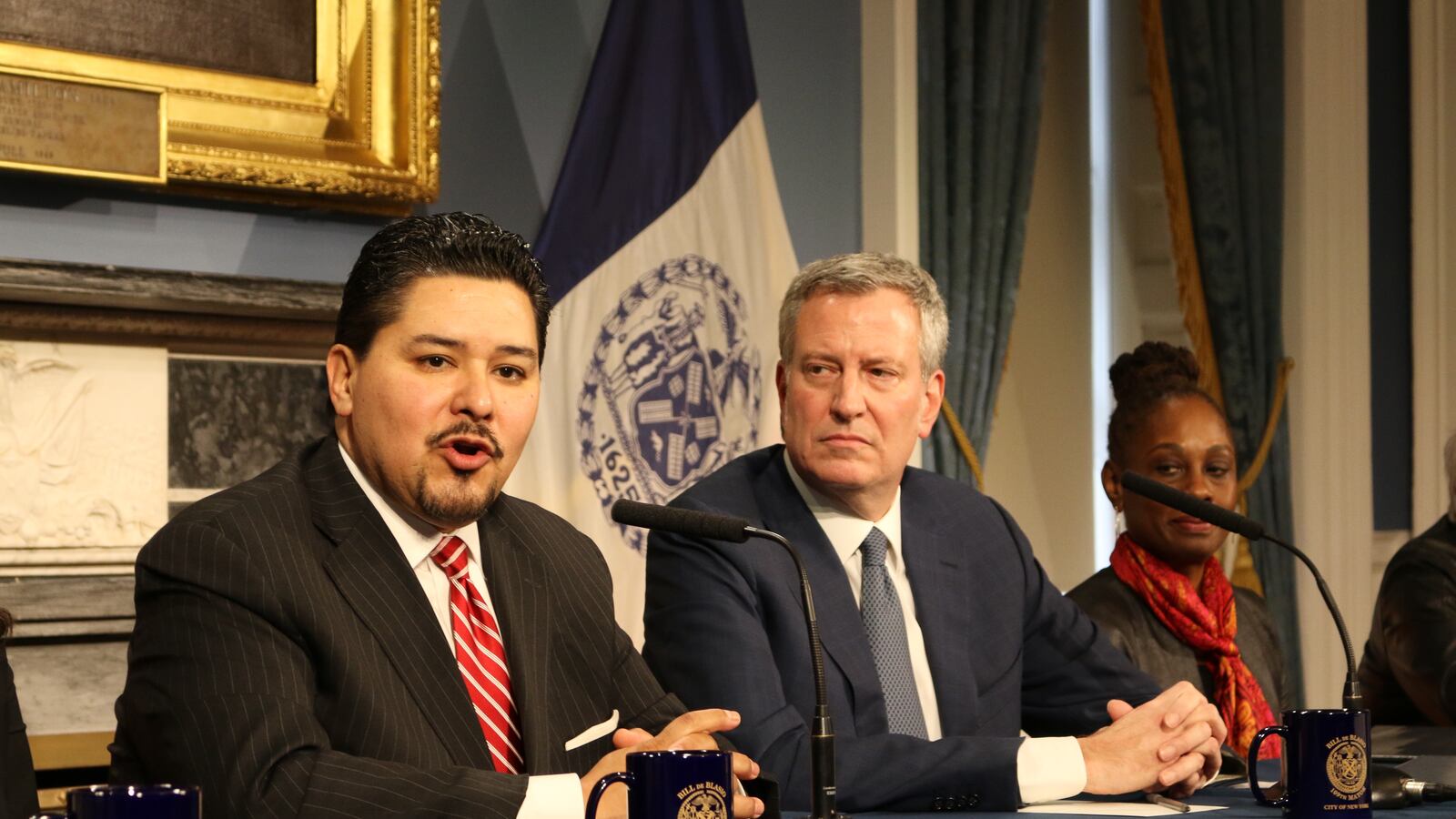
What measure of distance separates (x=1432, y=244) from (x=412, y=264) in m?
4.29

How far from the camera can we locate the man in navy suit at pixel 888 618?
219 cm

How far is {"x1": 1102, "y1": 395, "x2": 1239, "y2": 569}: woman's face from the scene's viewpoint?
130 inches

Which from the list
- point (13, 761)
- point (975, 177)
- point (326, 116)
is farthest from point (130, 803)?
point (975, 177)

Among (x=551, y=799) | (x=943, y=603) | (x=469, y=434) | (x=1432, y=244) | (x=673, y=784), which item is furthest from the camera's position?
(x=1432, y=244)

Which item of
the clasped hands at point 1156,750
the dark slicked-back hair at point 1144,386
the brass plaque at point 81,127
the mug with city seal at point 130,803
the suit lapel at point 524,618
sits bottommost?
the clasped hands at point 1156,750

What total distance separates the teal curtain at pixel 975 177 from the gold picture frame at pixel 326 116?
151 centimetres

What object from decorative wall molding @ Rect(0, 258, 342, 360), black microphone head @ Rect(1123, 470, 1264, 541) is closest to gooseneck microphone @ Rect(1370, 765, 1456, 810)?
black microphone head @ Rect(1123, 470, 1264, 541)

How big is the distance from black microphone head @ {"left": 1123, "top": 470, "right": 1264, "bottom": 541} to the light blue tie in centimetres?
41

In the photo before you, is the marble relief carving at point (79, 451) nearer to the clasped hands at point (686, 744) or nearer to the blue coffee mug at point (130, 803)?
the clasped hands at point (686, 744)

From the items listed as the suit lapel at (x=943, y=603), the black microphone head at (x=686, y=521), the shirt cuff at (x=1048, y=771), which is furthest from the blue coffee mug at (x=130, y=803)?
the suit lapel at (x=943, y=603)

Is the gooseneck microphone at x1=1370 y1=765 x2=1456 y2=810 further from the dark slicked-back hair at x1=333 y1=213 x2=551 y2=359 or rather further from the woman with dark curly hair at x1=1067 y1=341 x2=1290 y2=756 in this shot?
the dark slicked-back hair at x1=333 y1=213 x2=551 y2=359

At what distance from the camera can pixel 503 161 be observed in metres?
3.76

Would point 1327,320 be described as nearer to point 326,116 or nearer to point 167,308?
point 326,116

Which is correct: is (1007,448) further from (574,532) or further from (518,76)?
(574,532)
